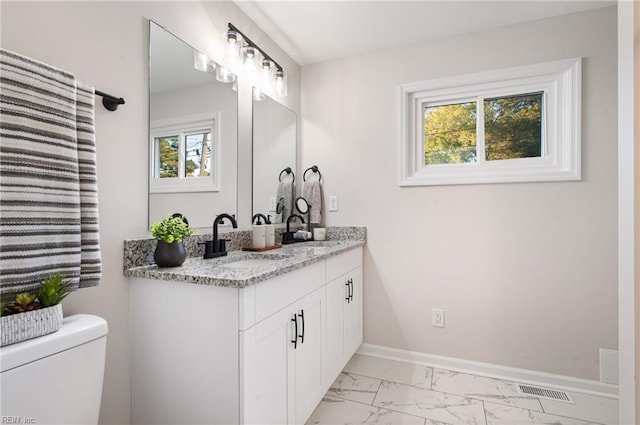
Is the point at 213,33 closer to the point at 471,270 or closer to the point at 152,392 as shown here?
the point at 152,392

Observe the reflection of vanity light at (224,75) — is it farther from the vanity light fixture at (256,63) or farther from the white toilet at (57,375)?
the white toilet at (57,375)

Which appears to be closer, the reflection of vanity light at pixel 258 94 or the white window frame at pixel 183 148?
the white window frame at pixel 183 148

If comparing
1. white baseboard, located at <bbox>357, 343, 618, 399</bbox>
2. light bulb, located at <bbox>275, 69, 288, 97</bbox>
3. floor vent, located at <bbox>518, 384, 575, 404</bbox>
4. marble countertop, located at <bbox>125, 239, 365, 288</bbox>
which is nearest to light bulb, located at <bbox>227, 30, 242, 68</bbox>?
light bulb, located at <bbox>275, 69, 288, 97</bbox>

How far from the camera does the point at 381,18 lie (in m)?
2.13

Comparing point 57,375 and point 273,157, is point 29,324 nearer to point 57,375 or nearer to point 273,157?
point 57,375

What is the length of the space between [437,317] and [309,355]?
120 centimetres

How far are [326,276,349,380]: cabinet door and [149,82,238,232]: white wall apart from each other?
2.60 feet

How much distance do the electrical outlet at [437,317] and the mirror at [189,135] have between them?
1.64 m

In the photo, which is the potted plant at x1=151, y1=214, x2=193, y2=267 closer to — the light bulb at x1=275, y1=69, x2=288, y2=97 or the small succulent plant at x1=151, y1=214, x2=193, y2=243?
the small succulent plant at x1=151, y1=214, x2=193, y2=243

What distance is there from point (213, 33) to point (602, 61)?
2.38 meters

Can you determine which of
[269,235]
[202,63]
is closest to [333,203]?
[269,235]

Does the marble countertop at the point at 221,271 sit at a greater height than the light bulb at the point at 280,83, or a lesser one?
lesser

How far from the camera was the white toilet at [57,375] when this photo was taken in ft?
2.63

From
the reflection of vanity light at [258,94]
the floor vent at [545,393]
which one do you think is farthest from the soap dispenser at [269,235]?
the floor vent at [545,393]
